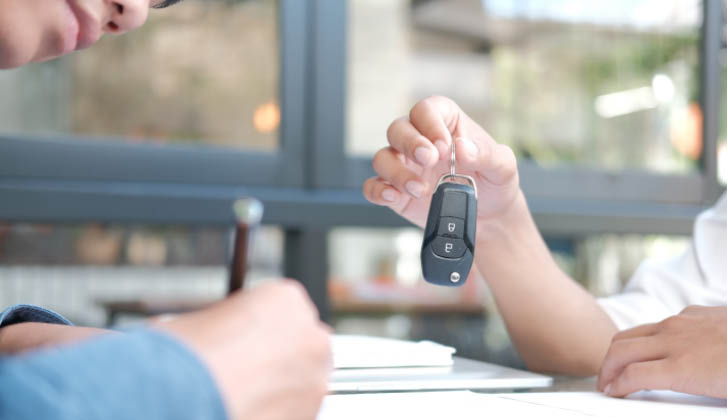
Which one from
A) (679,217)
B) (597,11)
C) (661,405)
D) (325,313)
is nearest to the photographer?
(661,405)

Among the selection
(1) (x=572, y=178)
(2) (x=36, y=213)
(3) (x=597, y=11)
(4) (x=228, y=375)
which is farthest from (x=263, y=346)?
(3) (x=597, y=11)

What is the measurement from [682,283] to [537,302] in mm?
221

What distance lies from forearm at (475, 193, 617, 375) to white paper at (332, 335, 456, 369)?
0.67ft

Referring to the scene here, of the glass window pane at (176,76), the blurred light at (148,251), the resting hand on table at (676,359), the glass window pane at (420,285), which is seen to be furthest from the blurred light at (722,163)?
the blurred light at (148,251)

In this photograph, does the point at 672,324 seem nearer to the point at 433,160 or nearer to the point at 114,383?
the point at 433,160

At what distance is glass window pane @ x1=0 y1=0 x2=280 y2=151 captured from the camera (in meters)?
3.20

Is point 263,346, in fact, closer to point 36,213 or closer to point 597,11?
point 36,213

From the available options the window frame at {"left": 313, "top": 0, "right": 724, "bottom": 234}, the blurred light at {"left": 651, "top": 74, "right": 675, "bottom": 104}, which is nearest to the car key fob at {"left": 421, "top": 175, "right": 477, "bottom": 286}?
the window frame at {"left": 313, "top": 0, "right": 724, "bottom": 234}

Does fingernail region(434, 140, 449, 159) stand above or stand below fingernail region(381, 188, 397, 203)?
above

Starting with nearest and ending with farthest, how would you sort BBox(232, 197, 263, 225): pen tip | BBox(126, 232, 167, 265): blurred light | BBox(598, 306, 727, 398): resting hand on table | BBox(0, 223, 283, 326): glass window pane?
BBox(598, 306, 727, 398): resting hand on table < BBox(232, 197, 263, 225): pen tip < BBox(0, 223, 283, 326): glass window pane < BBox(126, 232, 167, 265): blurred light

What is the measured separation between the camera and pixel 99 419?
304mm

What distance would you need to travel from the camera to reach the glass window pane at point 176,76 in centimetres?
320

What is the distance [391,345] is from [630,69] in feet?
6.10

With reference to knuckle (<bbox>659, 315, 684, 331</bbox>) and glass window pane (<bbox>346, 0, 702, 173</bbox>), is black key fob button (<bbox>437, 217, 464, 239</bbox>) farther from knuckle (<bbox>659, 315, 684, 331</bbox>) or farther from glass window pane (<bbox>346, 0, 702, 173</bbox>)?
glass window pane (<bbox>346, 0, 702, 173</bbox>)
